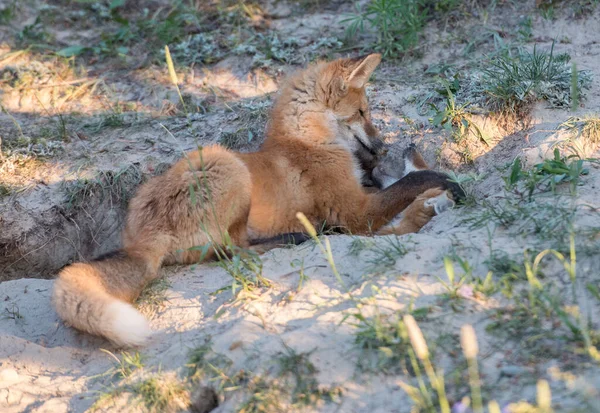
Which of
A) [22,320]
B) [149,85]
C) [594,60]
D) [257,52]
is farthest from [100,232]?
[594,60]

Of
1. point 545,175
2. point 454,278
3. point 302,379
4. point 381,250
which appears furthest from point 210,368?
point 545,175

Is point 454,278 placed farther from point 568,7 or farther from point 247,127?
A: point 568,7

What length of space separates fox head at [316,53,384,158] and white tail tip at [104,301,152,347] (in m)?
2.61

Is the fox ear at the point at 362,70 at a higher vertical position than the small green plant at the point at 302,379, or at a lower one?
higher

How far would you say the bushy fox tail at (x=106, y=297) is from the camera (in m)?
3.81

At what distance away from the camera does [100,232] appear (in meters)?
6.21

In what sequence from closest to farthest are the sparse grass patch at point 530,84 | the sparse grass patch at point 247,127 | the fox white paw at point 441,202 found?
the fox white paw at point 441,202
the sparse grass patch at point 530,84
the sparse grass patch at point 247,127

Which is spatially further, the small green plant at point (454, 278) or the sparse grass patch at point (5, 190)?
the sparse grass patch at point (5, 190)

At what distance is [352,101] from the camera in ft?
18.9

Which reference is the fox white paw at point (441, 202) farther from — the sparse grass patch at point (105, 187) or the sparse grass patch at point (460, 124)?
the sparse grass patch at point (105, 187)

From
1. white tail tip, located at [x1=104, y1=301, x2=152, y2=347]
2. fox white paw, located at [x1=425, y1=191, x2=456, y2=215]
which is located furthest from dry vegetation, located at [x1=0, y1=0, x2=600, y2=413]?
fox white paw, located at [x1=425, y1=191, x2=456, y2=215]

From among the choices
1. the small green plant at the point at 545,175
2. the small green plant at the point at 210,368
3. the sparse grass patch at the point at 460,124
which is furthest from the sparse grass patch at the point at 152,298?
the sparse grass patch at the point at 460,124

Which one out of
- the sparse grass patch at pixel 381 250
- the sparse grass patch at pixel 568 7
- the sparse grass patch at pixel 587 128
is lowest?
the sparse grass patch at pixel 381 250

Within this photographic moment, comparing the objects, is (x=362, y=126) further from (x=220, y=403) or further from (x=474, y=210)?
(x=220, y=403)
